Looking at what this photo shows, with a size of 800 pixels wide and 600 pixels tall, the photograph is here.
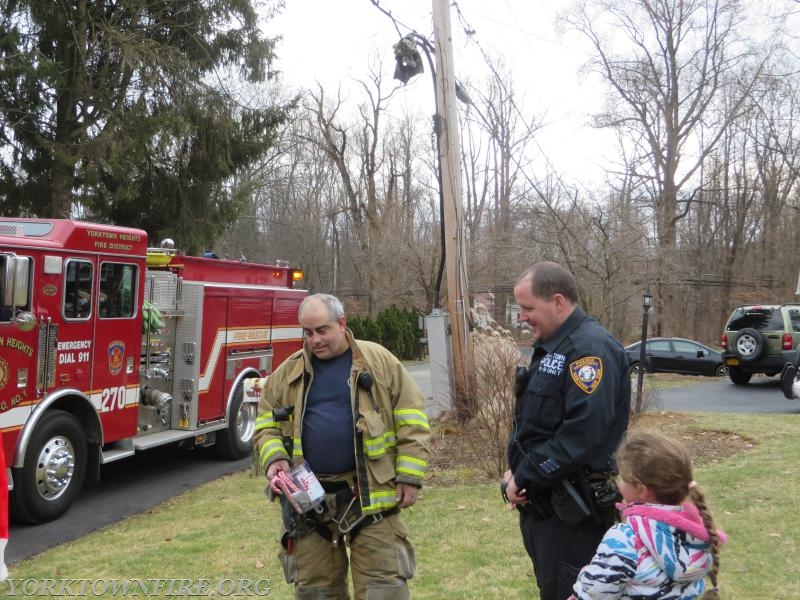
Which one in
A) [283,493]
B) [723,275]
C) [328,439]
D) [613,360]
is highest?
[723,275]

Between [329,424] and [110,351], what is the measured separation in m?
4.76

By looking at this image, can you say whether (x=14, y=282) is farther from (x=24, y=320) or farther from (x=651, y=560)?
(x=651, y=560)

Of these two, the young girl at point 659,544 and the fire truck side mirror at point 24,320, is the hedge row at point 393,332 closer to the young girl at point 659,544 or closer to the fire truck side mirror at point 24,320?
the fire truck side mirror at point 24,320

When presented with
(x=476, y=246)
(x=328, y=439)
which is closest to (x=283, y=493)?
(x=328, y=439)

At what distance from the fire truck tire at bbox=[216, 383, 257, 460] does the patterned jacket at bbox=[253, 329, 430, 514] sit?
19.8ft

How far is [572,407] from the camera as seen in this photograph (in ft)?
8.78

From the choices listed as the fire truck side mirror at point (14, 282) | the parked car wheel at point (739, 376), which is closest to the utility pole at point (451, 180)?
the fire truck side mirror at point (14, 282)

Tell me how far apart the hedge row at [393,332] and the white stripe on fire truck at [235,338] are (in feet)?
57.3

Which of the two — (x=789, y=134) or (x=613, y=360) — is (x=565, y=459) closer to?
(x=613, y=360)

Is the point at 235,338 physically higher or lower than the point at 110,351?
higher

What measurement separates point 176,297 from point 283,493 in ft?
19.0

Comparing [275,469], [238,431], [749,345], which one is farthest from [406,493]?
[749,345]

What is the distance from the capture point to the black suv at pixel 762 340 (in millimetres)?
17359

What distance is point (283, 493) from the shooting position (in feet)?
10.5
